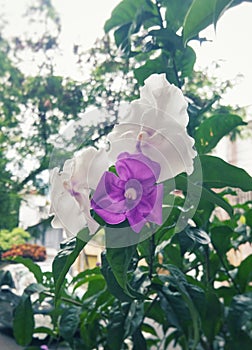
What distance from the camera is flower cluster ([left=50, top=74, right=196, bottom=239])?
28 cm

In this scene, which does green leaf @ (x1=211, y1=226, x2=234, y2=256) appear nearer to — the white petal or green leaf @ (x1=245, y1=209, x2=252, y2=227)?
green leaf @ (x1=245, y1=209, x2=252, y2=227)

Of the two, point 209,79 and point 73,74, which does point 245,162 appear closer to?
point 209,79

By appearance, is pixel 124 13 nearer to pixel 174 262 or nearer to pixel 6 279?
pixel 174 262

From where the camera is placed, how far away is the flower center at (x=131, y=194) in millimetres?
286

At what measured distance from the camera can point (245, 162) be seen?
120cm

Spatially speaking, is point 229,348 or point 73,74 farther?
point 73,74

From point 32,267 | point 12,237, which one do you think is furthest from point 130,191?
point 12,237

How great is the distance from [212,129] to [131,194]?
30cm

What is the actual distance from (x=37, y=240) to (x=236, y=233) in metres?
0.75

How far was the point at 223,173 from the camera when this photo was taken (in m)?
0.40

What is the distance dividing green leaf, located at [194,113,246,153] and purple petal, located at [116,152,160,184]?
10.8 inches

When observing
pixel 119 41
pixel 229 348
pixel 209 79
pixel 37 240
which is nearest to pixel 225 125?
pixel 119 41

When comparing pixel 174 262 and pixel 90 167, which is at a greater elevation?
pixel 90 167

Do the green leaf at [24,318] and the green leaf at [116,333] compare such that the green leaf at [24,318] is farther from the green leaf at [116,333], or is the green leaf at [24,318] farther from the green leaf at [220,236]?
the green leaf at [220,236]
